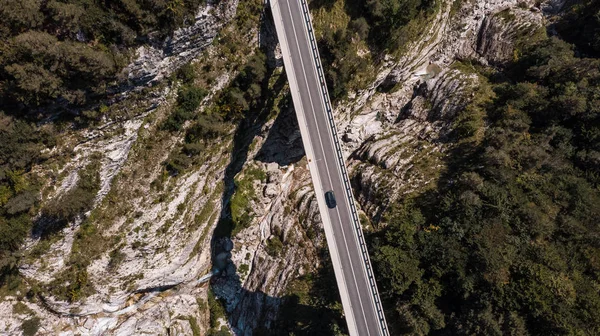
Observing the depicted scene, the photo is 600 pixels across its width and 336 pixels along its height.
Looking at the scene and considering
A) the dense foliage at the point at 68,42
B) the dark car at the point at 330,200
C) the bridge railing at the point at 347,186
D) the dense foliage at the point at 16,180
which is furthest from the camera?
the dark car at the point at 330,200

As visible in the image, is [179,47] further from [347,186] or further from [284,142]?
[347,186]

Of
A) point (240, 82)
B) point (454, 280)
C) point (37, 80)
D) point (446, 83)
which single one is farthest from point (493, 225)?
point (37, 80)

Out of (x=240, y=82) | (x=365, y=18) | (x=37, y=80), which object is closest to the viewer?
(x=37, y=80)

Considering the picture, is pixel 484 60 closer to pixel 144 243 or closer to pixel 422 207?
pixel 422 207

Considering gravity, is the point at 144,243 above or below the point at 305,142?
below

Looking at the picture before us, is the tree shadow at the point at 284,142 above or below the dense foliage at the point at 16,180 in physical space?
above

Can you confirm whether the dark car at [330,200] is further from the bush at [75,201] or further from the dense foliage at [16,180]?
the dense foliage at [16,180]

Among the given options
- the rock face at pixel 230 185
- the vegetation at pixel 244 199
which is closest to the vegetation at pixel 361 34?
the rock face at pixel 230 185

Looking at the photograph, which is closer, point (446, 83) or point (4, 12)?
point (4, 12)
